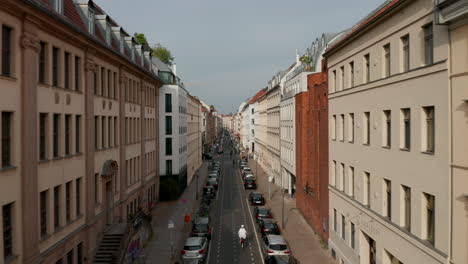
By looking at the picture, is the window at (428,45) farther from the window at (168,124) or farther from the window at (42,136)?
the window at (168,124)

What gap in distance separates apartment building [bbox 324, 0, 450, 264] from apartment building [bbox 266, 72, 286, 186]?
32.0m

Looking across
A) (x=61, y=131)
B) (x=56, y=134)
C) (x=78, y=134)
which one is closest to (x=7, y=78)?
(x=56, y=134)

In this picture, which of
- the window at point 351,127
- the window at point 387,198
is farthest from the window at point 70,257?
the window at point 351,127

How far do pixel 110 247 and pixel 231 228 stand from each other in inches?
500

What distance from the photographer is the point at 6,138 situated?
1533 centimetres

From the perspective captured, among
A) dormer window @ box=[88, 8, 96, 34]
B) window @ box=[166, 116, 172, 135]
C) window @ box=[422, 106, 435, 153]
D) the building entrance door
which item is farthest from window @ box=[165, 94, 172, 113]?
window @ box=[422, 106, 435, 153]

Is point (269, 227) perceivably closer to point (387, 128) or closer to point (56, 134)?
point (387, 128)

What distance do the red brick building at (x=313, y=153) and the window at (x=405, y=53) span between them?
39.0ft

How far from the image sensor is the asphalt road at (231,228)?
27.3 m

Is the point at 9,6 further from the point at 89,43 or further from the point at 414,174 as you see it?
the point at 414,174

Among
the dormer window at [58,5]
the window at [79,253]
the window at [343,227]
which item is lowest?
the window at [79,253]

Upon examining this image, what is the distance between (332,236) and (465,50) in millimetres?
16932

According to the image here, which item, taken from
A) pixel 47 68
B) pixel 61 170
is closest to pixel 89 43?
pixel 47 68

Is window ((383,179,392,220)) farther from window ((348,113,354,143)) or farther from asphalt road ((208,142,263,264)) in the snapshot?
asphalt road ((208,142,263,264))
